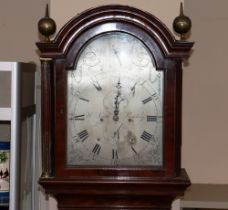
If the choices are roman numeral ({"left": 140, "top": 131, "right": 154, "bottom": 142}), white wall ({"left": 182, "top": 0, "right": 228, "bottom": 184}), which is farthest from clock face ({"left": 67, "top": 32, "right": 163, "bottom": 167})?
white wall ({"left": 182, "top": 0, "right": 228, "bottom": 184})

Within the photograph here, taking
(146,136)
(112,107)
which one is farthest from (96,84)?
(146,136)

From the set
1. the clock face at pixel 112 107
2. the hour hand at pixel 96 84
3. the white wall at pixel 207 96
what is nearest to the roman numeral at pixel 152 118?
the clock face at pixel 112 107

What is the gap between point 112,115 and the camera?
1.28 meters

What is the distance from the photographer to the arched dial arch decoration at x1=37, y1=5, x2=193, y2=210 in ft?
4.11

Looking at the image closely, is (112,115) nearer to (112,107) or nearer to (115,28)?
(112,107)

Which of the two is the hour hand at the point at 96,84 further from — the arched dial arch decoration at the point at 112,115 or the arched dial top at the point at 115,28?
the arched dial top at the point at 115,28

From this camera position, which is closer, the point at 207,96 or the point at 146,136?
the point at 146,136

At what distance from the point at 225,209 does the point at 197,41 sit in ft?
1.85

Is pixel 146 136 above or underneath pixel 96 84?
underneath

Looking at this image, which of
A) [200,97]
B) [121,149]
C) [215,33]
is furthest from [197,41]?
[121,149]

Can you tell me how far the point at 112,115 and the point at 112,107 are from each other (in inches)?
0.8

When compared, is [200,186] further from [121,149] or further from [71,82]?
[71,82]

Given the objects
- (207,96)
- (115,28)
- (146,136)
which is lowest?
(146,136)

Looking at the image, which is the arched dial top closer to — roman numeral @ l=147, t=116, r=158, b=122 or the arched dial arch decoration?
the arched dial arch decoration
